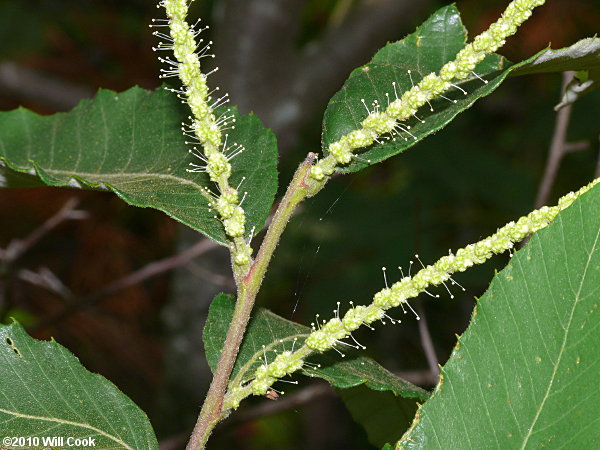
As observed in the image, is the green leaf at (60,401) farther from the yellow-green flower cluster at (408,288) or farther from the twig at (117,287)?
the twig at (117,287)

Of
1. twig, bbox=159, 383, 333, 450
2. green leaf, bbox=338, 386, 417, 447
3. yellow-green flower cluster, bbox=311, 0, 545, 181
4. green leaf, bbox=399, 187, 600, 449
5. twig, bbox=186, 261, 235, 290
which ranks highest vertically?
yellow-green flower cluster, bbox=311, 0, 545, 181

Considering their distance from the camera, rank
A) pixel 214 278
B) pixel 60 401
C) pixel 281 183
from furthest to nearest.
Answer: pixel 281 183, pixel 214 278, pixel 60 401

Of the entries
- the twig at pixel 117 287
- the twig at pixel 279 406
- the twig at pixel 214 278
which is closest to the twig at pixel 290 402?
the twig at pixel 279 406

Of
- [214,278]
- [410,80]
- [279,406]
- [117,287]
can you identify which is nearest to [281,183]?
[214,278]

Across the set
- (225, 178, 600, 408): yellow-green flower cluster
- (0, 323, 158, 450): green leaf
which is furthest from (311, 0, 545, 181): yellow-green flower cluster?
(0, 323, 158, 450): green leaf

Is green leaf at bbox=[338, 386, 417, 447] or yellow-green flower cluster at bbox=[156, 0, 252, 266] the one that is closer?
yellow-green flower cluster at bbox=[156, 0, 252, 266]

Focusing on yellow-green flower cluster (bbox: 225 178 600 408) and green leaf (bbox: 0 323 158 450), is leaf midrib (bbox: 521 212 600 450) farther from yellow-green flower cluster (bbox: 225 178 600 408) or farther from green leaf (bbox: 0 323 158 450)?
green leaf (bbox: 0 323 158 450)

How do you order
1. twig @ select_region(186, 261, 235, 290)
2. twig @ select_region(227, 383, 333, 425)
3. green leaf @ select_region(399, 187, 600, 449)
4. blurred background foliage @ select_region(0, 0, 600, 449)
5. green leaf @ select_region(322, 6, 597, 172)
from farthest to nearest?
1. blurred background foliage @ select_region(0, 0, 600, 449)
2. twig @ select_region(186, 261, 235, 290)
3. twig @ select_region(227, 383, 333, 425)
4. green leaf @ select_region(322, 6, 597, 172)
5. green leaf @ select_region(399, 187, 600, 449)

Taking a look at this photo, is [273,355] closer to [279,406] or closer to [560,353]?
[560,353]
